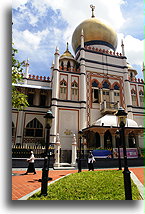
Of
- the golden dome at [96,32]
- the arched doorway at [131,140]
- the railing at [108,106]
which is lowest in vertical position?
the arched doorway at [131,140]

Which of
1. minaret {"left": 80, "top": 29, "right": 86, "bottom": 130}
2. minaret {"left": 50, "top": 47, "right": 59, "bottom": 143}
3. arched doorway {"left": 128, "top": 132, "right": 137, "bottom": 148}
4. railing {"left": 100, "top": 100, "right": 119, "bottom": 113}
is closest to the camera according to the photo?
minaret {"left": 50, "top": 47, "right": 59, "bottom": 143}

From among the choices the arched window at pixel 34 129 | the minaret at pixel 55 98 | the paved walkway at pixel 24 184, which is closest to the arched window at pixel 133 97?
the minaret at pixel 55 98

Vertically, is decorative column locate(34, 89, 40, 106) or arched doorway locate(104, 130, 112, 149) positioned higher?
decorative column locate(34, 89, 40, 106)

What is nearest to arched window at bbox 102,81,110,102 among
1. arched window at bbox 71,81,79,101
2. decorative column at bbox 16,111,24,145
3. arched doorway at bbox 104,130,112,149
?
arched window at bbox 71,81,79,101

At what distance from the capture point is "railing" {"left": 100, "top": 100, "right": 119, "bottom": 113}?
1723cm

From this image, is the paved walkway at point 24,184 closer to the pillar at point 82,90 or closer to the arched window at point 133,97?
the pillar at point 82,90

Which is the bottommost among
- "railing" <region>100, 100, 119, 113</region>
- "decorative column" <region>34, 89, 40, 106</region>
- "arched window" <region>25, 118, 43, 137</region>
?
"arched window" <region>25, 118, 43, 137</region>

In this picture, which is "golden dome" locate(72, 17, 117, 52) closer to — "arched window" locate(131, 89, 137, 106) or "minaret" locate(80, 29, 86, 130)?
"minaret" locate(80, 29, 86, 130)

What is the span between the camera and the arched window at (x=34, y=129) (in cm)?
1738

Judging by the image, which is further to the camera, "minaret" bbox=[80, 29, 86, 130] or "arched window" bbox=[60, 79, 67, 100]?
"arched window" bbox=[60, 79, 67, 100]

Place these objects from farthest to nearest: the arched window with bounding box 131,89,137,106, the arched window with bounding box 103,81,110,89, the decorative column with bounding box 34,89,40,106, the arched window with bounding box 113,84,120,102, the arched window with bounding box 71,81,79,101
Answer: the arched window with bounding box 131,89,137,106 < the arched window with bounding box 103,81,110,89 < the arched window with bounding box 113,84,120,102 < the decorative column with bounding box 34,89,40,106 < the arched window with bounding box 71,81,79,101

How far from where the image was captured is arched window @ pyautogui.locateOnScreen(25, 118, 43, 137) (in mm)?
17375

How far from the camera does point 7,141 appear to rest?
4211 millimetres

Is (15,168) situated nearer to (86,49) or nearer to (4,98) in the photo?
(4,98)
